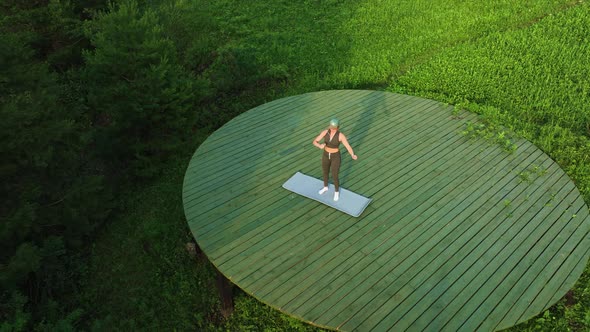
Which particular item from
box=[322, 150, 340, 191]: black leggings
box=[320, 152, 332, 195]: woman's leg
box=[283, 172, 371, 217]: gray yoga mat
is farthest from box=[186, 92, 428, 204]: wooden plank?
box=[322, 150, 340, 191]: black leggings

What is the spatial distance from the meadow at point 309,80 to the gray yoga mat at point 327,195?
1858 millimetres

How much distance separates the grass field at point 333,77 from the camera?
661 centimetres

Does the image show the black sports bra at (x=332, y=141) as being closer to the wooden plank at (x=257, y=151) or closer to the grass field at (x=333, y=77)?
the wooden plank at (x=257, y=151)

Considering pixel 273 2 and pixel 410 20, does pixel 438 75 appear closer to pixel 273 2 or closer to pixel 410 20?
pixel 410 20

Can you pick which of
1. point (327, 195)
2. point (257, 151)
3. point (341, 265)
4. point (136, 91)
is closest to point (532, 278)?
point (341, 265)

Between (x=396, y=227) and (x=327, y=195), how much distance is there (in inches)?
48.1

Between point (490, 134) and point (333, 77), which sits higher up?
point (490, 134)

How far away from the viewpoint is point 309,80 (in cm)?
1186

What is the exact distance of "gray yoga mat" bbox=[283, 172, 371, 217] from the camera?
6.50m

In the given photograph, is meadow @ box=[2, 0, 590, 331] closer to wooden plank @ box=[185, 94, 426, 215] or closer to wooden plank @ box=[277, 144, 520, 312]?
wooden plank @ box=[277, 144, 520, 312]

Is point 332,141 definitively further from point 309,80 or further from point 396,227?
point 309,80

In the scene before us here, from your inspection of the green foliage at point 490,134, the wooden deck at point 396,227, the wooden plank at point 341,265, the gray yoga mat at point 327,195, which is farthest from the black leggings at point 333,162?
the green foliage at point 490,134

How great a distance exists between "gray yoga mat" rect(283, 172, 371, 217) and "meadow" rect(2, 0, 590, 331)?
1858 mm

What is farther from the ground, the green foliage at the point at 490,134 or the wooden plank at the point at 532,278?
the green foliage at the point at 490,134
